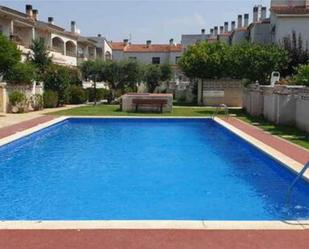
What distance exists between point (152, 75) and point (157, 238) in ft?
137

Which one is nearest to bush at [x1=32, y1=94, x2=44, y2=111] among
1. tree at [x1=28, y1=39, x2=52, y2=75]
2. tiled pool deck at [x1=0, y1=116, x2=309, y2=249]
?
tree at [x1=28, y1=39, x2=52, y2=75]

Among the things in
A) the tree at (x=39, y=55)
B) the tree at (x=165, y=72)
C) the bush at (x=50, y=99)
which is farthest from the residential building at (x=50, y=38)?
the tree at (x=165, y=72)

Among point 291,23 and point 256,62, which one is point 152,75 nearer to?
point 291,23

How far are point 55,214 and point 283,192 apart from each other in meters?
4.66

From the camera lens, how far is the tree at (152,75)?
154ft

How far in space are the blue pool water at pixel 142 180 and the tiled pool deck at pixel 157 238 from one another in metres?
1.63

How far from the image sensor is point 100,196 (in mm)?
9648

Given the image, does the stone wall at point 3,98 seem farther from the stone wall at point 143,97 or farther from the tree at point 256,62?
the tree at point 256,62

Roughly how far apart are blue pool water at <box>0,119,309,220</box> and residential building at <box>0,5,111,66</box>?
1639 cm

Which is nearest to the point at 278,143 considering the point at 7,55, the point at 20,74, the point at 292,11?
the point at 7,55

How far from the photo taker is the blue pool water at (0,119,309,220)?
331 inches

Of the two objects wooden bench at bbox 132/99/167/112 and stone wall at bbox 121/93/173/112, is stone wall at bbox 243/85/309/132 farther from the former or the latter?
wooden bench at bbox 132/99/167/112

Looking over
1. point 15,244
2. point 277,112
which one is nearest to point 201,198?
point 15,244

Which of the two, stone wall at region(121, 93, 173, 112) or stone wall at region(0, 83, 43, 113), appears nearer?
stone wall at region(0, 83, 43, 113)
